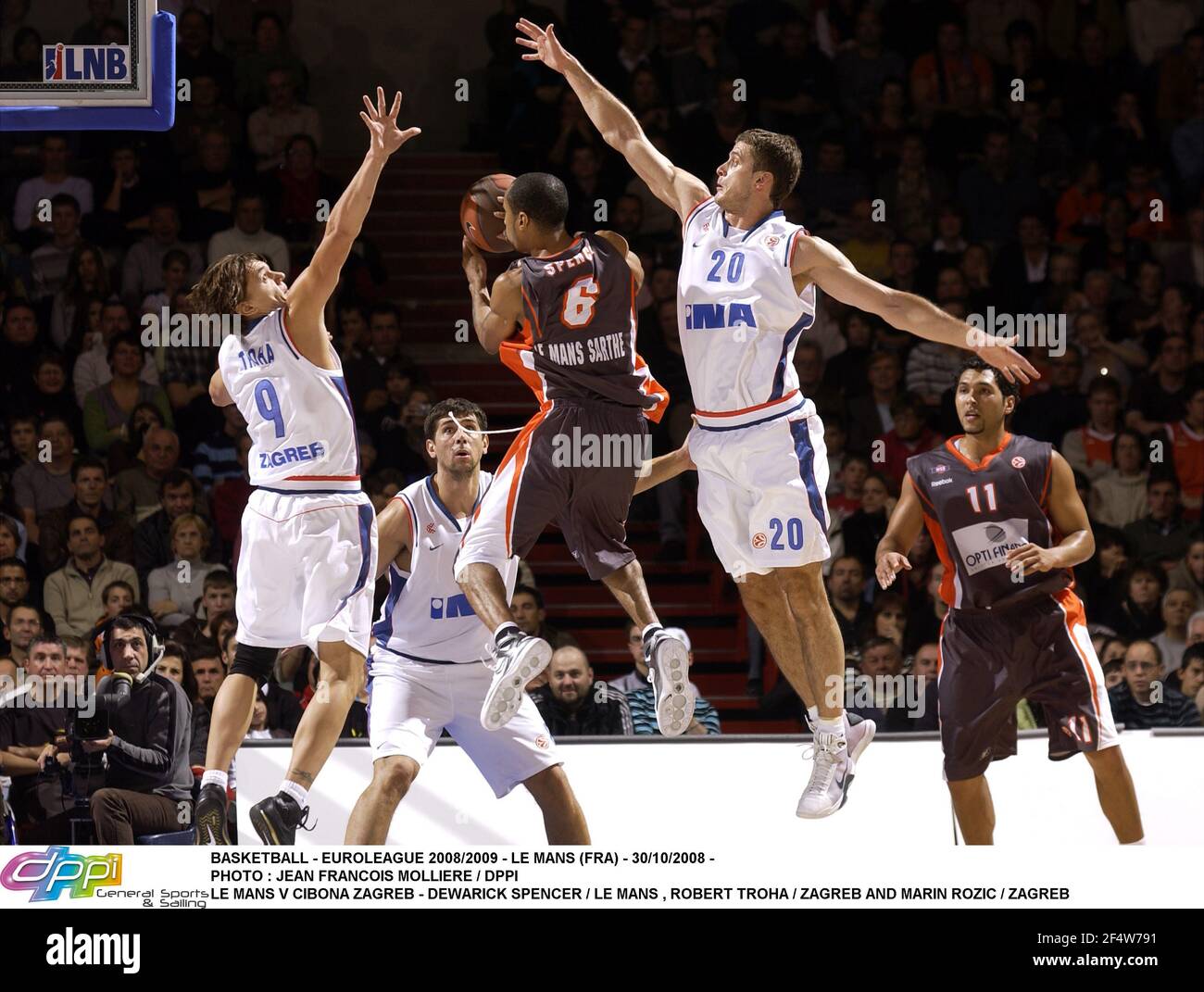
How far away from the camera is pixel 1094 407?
1103 cm

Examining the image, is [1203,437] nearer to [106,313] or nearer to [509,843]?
[509,843]

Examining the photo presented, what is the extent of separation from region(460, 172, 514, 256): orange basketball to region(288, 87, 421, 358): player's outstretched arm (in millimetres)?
423

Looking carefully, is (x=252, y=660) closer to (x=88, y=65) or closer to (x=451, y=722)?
(x=451, y=722)

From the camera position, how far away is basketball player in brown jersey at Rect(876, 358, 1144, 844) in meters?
7.46

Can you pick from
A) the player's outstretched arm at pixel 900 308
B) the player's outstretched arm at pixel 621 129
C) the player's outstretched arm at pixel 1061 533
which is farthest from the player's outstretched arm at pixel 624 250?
the player's outstretched arm at pixel 1061 533

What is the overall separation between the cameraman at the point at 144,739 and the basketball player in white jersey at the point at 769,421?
262 centimetres

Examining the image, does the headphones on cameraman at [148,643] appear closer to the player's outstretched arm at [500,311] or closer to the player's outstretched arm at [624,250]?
the player's outstretched arm at [500,311]

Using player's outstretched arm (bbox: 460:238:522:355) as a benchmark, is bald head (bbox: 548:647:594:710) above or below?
below

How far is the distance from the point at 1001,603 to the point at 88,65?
424 cm

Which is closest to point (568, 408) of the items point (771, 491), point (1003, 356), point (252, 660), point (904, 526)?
point (771, 491)

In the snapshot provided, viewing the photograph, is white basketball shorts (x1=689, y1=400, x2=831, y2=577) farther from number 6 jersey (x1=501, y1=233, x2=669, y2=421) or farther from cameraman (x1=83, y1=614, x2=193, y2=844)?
cameraman (x1=83, y1=614, x2=193, y2=844)

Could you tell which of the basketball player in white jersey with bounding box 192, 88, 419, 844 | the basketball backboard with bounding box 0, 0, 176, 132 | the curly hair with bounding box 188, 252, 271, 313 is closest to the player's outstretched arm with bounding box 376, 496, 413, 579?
the basketball player in white jersey with bounding box 192, 88, 419, 844

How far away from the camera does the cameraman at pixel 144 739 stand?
8.24 metres
